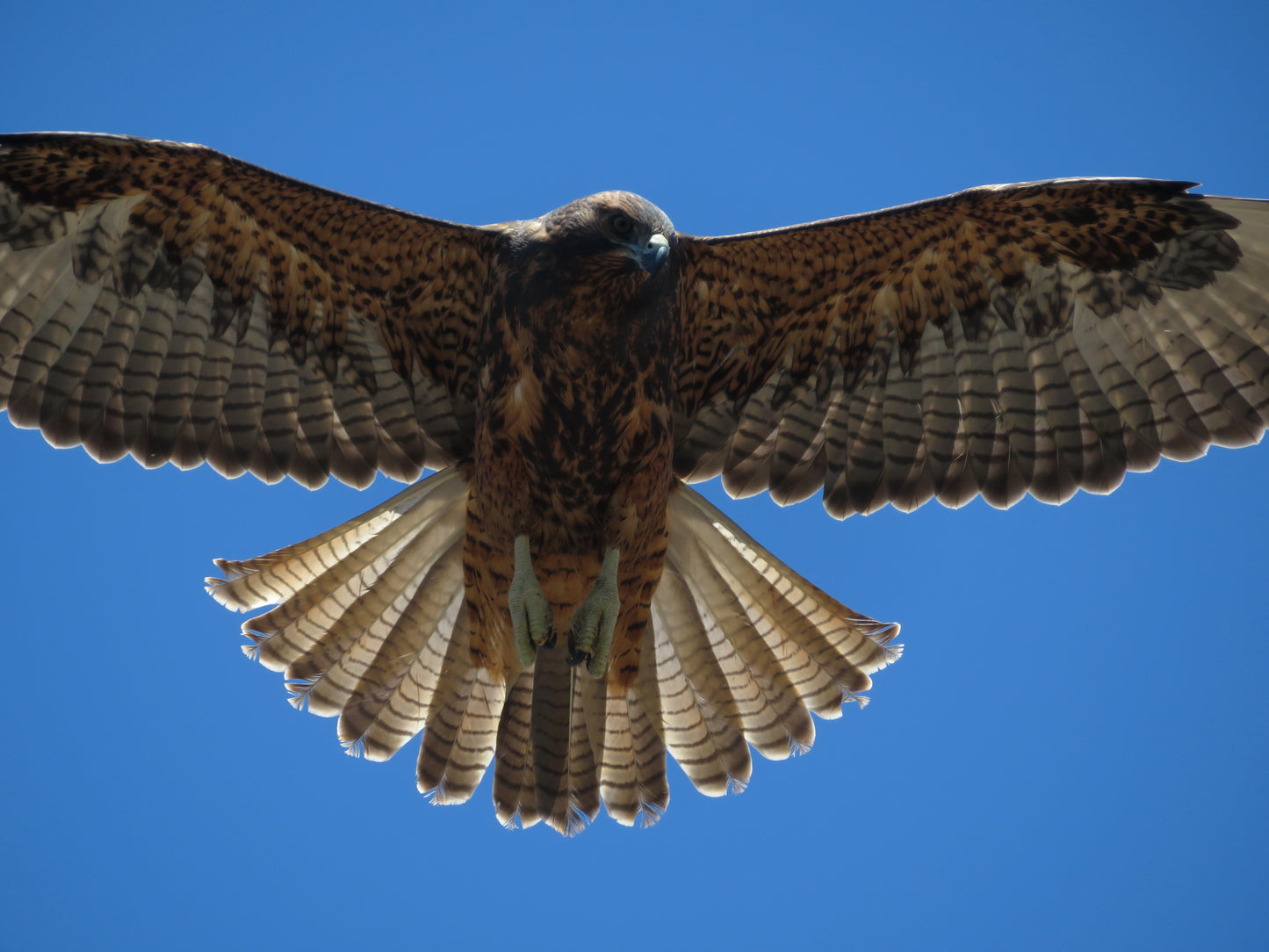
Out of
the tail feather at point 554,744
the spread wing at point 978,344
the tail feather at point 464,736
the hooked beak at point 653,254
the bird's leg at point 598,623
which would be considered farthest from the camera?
the tail feather at point 464,736

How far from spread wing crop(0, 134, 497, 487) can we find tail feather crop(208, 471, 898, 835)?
0.61m

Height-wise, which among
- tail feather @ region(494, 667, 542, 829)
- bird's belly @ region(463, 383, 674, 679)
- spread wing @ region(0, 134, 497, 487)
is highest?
spread wing @ region(0, 134, 497, 487)

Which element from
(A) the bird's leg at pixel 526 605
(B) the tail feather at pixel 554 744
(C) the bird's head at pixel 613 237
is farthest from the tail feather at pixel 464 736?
(C) the bird's head at pixel 613 237

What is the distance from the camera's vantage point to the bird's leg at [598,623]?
8320mm

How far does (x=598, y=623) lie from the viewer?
8.37 m

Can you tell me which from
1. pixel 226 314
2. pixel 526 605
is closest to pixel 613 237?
pixel 526 605

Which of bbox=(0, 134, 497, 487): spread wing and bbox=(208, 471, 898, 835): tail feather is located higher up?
bbox=(0, 134, 497, 487): spread wing

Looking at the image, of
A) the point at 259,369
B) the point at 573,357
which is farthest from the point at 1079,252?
A: the point at 259,369

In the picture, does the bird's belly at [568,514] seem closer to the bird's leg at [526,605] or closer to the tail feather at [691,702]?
the bird's leg at [526,605]

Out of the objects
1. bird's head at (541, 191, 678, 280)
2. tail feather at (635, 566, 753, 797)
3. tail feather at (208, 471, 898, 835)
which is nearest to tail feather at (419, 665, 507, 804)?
tail feather at (208, 471, 898, 835)

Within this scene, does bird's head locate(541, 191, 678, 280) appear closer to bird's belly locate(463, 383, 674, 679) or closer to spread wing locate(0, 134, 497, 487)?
spread wing locate(0, 134, 497, 487)

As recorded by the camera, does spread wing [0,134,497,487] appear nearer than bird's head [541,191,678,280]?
No

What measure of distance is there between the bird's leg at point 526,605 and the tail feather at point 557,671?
29 cm

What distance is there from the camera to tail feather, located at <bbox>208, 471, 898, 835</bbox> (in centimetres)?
872
